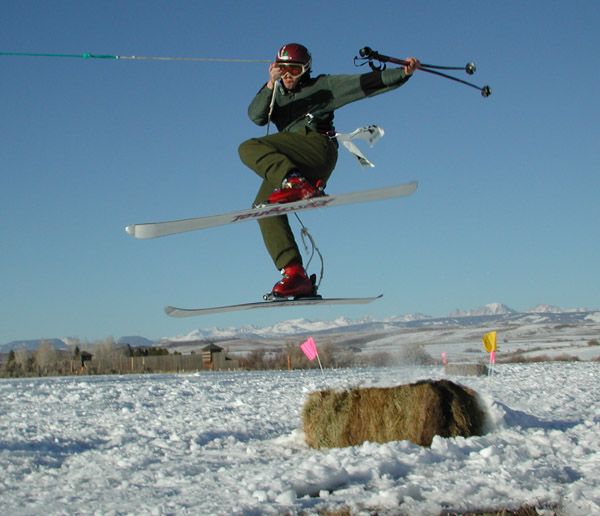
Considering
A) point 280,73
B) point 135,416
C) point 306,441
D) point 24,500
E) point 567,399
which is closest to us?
point 280,73

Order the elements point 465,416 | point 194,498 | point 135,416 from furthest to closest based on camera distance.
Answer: point 135,416
point 465,416
point 194,498

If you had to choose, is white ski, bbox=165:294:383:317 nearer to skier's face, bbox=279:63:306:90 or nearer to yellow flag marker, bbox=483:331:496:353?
skier's face, bbox=279:63:306:90

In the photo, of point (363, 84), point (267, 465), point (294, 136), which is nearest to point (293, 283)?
point (294, 136)

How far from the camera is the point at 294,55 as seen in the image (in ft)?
15.1

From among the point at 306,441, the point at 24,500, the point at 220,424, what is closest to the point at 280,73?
the point at 24,500

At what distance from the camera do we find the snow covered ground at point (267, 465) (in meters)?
5.40

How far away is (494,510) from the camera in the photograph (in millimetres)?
4957

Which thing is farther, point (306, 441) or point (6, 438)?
point (6, 438)

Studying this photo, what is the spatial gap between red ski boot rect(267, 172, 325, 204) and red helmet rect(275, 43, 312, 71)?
0.72 m

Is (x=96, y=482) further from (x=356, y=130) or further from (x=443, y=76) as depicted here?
(x=443, y=76)

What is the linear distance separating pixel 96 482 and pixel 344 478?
2.58 metres

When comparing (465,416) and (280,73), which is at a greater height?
(280,73)

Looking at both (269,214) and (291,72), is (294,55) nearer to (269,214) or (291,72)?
(291,72)

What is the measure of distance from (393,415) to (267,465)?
170cm
